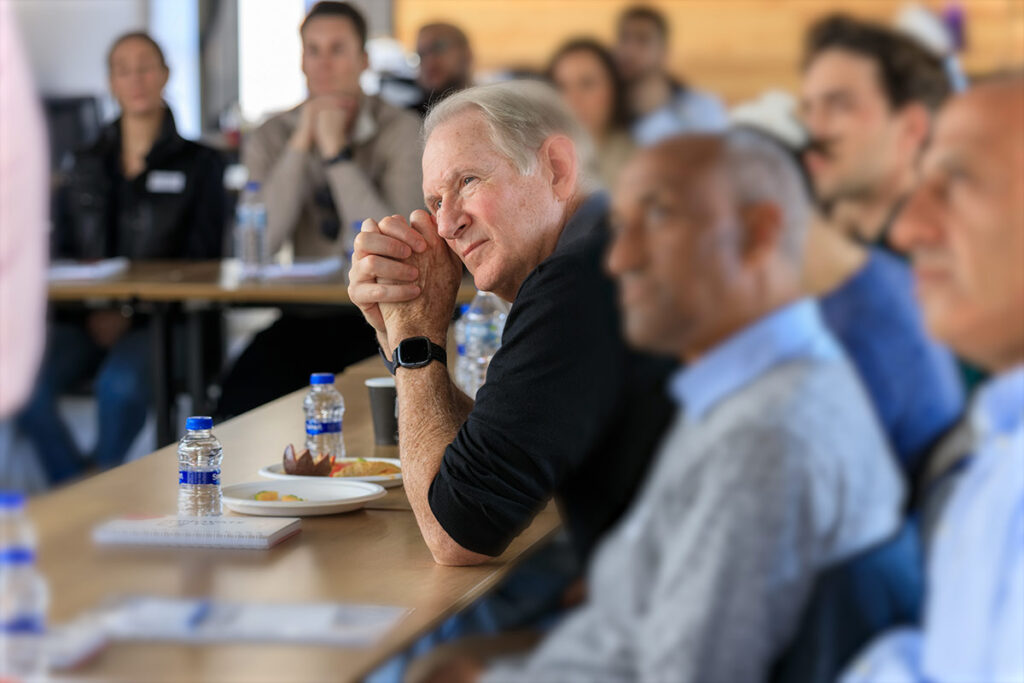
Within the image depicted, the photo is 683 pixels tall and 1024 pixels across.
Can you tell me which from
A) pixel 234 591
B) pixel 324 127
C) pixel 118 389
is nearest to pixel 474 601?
pixel 234 591

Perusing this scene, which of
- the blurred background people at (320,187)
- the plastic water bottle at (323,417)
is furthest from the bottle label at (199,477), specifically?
the blurred background people at (320,187)

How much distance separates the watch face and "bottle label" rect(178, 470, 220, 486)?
23 cm

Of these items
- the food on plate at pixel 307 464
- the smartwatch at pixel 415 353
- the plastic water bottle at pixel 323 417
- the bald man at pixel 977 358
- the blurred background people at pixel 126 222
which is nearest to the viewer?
the bald man at pixel 977 358

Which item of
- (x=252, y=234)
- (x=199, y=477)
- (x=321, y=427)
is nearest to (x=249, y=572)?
(x=199, y=477)

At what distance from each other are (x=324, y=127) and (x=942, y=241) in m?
3.00

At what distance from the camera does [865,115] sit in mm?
734

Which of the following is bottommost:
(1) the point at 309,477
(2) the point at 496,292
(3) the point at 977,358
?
(1) the point at 309,477

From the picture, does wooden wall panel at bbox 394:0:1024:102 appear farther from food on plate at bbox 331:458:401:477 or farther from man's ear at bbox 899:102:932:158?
food on plate at bbox 331:458:401:477

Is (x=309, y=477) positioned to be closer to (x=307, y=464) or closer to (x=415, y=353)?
(x=307, y=464)

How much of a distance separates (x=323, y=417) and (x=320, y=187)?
6.16 ft

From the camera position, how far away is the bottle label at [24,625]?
70 cm

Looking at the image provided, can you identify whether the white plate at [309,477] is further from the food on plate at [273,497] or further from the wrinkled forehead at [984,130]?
the wrinkled forehead at [984,130]

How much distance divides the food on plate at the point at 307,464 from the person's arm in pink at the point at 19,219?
75cm

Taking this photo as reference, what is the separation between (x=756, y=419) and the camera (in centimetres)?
73
